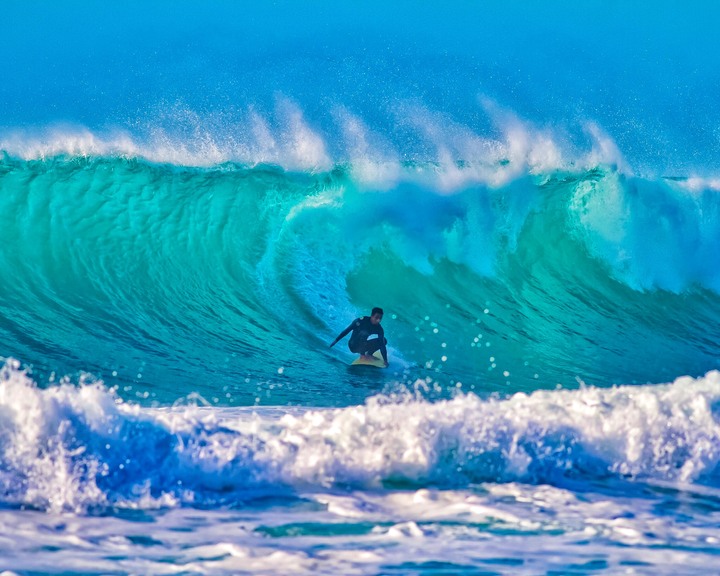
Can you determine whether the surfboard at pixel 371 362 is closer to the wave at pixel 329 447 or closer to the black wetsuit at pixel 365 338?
the black wetsuit at pixel 365 338

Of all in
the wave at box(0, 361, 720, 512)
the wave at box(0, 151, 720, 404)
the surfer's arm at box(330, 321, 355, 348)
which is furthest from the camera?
the wave at box(0, 151, 720, 404)

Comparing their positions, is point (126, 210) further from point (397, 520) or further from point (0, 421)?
point (397, 520)

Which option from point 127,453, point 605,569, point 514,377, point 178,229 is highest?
point 178,229

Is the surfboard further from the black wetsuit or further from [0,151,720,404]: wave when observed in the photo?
[0,151,720,404]: wave

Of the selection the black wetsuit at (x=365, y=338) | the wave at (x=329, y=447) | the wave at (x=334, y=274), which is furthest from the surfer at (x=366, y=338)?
the wave at (x=329, y=447)

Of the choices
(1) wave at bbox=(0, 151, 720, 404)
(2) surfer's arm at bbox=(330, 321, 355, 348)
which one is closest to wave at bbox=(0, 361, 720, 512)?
(1) wave at bbox=(0, 151, 720, 404)

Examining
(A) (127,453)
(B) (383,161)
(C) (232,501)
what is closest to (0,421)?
(A) (127,453)

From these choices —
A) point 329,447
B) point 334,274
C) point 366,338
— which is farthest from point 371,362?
point 329,447
